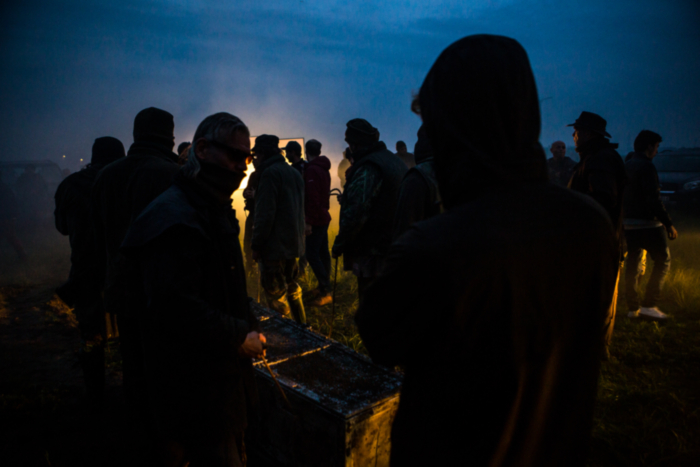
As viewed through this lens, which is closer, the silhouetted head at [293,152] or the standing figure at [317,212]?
the standing figure at [317,212]

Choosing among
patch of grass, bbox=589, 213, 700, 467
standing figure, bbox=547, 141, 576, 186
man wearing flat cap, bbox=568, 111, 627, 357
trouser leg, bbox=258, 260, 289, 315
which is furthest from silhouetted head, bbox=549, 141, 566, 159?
trouser leg, bbox=258, 260, 289, 315

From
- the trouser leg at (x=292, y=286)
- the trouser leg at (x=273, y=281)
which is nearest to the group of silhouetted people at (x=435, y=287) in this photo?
the trouser leg at (x=273, y=281)

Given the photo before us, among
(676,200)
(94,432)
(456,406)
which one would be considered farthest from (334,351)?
(676,200)

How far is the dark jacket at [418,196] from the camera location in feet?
10.5

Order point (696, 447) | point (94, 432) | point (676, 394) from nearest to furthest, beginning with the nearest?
point (696, 447), point (94, 432), point (676, 394)

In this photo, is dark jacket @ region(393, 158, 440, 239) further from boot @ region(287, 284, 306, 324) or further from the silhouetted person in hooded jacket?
the silhouetted person in hooded jacket

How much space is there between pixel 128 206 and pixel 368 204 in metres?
1.91

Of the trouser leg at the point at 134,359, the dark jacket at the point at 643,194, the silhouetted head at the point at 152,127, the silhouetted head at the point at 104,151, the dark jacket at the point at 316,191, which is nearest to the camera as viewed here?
the trouser leg at the point at 134,359

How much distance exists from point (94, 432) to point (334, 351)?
191 cm

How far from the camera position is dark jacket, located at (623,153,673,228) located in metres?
4.93

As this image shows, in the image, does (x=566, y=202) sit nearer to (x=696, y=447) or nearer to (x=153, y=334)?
(x=153, y=334)

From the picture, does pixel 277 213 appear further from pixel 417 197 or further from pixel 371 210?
pixel 417 197

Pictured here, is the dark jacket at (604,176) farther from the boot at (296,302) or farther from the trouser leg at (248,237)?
the trouser leg at (248,237)

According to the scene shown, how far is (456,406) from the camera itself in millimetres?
985
